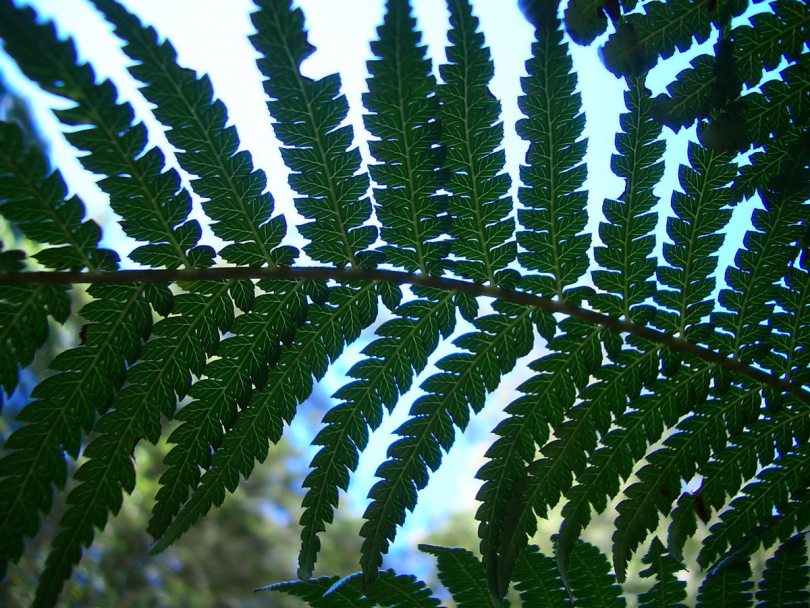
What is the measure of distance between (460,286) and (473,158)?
9.0 inches

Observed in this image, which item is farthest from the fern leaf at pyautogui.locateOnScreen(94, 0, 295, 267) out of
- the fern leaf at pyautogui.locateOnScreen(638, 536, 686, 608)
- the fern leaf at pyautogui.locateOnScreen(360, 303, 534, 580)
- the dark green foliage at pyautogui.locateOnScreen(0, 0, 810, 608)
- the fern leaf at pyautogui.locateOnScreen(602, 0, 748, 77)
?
the fern leaf at pyautogui.locateOnScreen(638, 536, 686, 608)

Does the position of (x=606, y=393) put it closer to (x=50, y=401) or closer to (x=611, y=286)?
(x=611, y=286)

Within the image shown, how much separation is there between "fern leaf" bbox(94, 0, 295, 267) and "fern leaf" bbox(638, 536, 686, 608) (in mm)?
909

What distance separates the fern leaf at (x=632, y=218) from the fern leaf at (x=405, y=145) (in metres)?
0.31

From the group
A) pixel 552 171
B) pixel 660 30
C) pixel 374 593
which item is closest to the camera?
pixel 660 30

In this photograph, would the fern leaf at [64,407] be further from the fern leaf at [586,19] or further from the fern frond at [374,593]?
the fern leaf at [586,19]

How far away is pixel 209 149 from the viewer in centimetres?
99

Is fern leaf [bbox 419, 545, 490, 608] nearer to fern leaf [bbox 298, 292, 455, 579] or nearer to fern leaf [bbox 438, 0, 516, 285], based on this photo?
fern leaf [bbox 298, 292, 455, 579]

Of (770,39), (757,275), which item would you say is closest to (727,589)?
(757,275)

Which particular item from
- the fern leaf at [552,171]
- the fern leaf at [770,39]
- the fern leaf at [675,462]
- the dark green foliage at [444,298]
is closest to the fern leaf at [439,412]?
the dark green foliage at [444,298]

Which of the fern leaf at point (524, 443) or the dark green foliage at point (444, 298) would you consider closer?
the dark green foliage at point (444, 298)

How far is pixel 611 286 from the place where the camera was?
117 centimetres

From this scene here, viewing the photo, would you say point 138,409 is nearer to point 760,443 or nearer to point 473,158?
point 473,158

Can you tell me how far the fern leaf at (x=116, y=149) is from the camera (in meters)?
0.79
